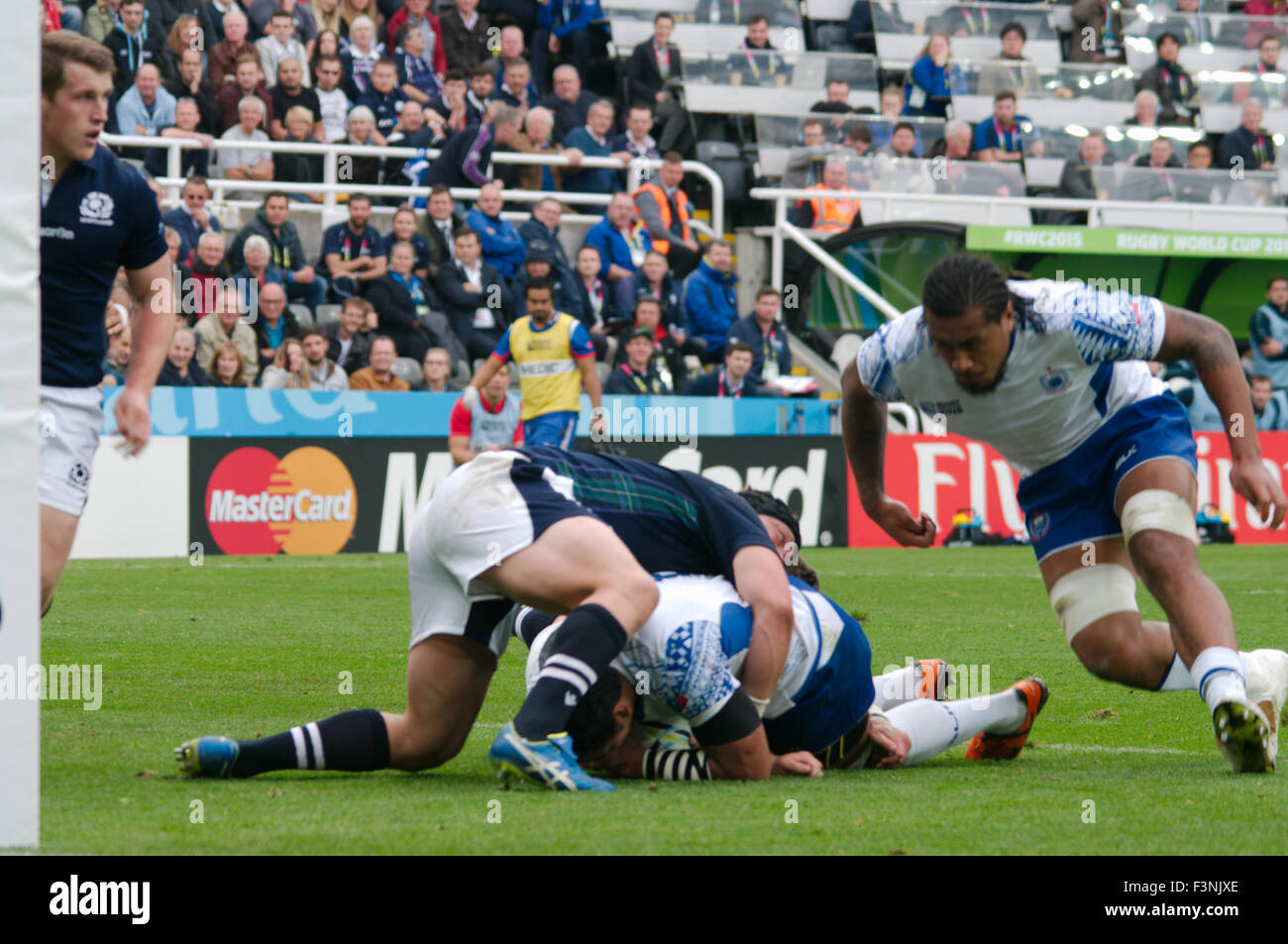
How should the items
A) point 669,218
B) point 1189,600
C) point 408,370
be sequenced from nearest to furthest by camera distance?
point 1189,600
point 408,370
point 669,218

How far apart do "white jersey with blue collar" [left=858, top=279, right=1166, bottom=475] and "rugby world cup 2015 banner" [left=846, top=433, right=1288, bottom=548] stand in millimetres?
10834

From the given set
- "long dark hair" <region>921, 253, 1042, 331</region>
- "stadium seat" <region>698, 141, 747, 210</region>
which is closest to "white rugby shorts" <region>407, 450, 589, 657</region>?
"long dark hair" <region>921, 253, 1042, 331</region>

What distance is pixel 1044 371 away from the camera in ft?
19.0

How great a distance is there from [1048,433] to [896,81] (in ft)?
58.2

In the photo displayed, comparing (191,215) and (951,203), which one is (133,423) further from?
(951,203)

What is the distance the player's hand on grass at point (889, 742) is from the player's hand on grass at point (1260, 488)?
51.8 inches

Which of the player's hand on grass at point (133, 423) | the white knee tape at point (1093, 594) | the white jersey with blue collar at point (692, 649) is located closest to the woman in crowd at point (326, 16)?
the player's hand on grass at point (133, 423)

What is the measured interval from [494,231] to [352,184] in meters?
1.57

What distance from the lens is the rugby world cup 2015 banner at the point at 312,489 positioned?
48.3ft

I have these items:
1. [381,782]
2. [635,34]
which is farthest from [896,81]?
[381,782]

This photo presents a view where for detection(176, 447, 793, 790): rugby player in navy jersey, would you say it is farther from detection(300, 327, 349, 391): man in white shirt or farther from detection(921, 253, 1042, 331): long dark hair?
detection(300, 327, 349, 391): man in white shirt

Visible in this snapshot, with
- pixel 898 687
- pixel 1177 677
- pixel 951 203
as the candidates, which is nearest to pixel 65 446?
pixel 898 687

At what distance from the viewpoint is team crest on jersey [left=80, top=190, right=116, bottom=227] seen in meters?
5.50
